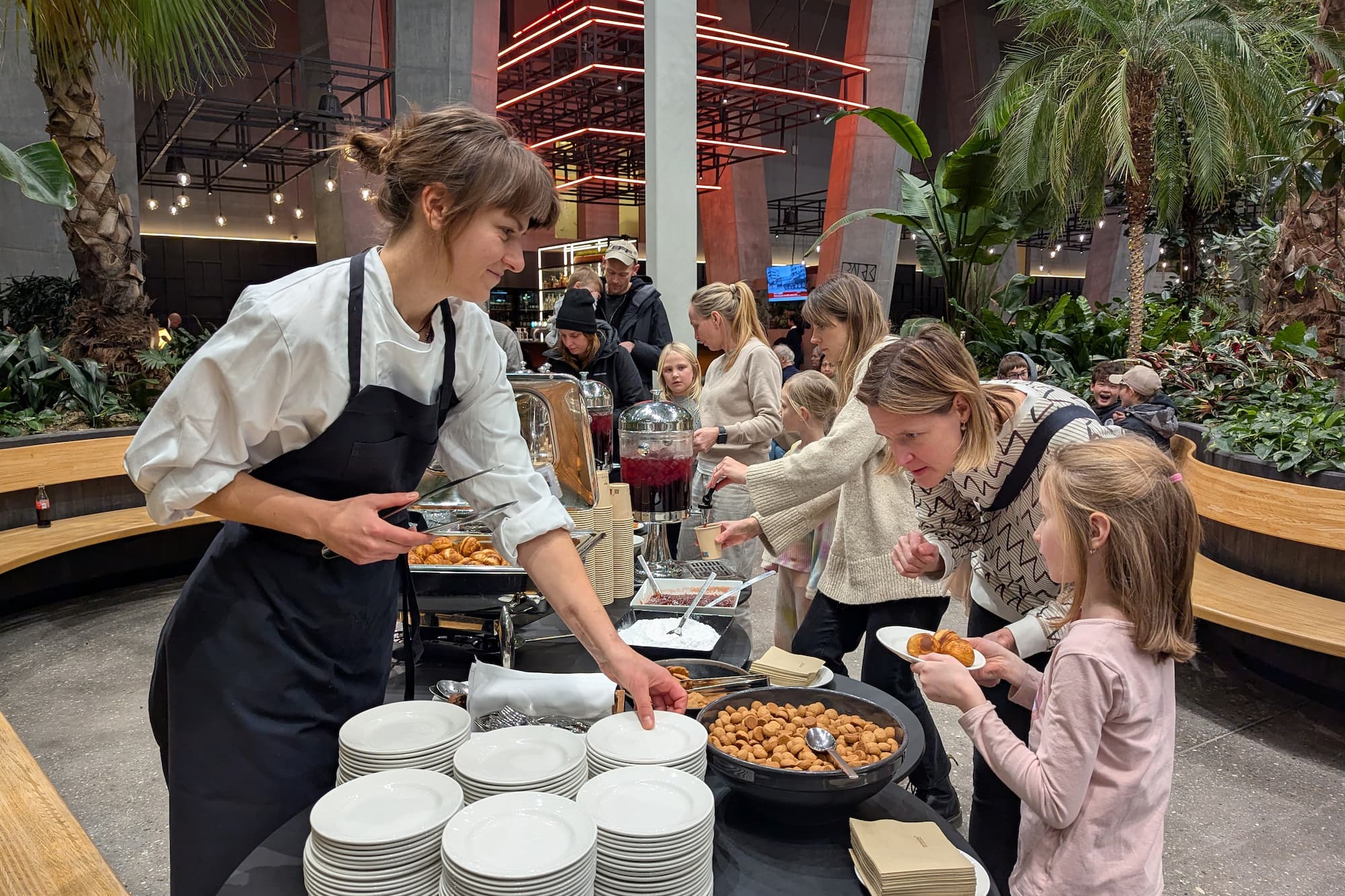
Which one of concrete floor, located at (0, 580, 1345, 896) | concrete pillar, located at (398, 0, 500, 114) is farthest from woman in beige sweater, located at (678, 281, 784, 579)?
concrete pillar, located at (398, 0, 500, 114)

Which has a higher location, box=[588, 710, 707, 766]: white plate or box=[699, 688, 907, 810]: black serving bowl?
box=[588, 710, 707, 766]: white plate

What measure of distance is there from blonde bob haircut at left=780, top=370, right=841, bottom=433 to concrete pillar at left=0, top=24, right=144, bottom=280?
6509mm

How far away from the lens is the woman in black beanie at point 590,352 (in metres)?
4.05

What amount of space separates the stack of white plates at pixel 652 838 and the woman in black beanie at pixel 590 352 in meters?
2.82

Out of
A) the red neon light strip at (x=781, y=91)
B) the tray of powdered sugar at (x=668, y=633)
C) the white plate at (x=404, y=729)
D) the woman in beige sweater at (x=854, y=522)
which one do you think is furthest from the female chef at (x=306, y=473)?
the red neon light strip at (x=781, y=91)

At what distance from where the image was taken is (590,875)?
1017 mm

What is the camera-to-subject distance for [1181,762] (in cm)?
337

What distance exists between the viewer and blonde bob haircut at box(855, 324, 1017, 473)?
6.04 feet

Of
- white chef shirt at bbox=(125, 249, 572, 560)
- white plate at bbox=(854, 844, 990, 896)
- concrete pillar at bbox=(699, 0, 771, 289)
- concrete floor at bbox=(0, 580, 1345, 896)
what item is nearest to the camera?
white plate at bbox=(854, 844, 990, 896)

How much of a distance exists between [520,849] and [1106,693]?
36.5 inches

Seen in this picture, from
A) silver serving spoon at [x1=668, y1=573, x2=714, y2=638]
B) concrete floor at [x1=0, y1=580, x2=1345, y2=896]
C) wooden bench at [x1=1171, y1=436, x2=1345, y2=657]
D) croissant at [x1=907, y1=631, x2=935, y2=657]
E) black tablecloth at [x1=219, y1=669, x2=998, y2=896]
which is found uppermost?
croissant at [x1=907, y1=631, x2=935, y2=657]

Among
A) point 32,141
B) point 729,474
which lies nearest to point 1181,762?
point 729,474

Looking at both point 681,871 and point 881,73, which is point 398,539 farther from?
point 881,73

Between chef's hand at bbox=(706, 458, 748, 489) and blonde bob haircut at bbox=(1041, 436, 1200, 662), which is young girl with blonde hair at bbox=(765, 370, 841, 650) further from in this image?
blonde bob haircut at bbox=(1041, 436, 1200, 662)
